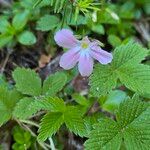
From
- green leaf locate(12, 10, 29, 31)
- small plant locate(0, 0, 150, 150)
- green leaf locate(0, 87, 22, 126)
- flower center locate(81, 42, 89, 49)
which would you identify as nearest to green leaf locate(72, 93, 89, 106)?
small plant locate(0, 0, 150, 150)

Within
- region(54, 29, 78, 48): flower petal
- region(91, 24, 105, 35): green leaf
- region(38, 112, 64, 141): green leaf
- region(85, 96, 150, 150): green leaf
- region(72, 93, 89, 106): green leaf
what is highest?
region(54, 29, 78, 48): flower petal

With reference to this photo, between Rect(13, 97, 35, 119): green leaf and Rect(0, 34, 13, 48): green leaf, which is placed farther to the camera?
Rect(0, 34, 13, 48): green leaf

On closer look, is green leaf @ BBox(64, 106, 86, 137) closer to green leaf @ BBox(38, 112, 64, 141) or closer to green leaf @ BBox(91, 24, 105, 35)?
green leaf @ BBox(38, 112, 64, 141)

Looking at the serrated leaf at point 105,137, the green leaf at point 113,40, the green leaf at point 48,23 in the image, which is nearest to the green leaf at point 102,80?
the serrated leaf at point 105,137

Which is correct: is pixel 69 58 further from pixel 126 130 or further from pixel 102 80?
pixel 126 130

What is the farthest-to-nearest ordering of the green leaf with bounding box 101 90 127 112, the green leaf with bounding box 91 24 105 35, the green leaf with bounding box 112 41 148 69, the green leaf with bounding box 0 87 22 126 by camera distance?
the green leaf with bounding box 91 24 105 35 < the green leaf with bounding box 101 90 127 112 < the green leaf with bounding box 0 87 22 126 < the green leaf with bounding box 112 41 148 69

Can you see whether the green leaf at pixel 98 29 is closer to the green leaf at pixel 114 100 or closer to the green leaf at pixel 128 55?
the green leaf at pixel 114 100

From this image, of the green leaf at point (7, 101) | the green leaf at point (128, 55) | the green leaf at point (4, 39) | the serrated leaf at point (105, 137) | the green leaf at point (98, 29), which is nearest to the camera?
the serrated leaf at point (105, 137)

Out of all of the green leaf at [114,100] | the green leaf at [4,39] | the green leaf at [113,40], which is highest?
the green leaf at [4,39]
